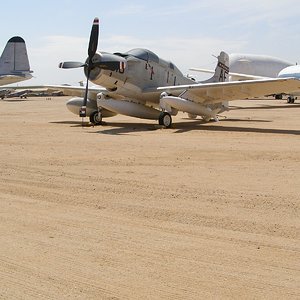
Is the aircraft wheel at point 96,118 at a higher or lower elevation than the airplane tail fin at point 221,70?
lower

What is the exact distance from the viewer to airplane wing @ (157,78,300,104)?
1756cm

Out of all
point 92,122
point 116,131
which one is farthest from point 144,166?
point 92,122

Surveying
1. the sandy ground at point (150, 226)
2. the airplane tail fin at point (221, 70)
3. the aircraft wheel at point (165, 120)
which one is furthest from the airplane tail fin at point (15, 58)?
the sandy ground at point (150, 226)

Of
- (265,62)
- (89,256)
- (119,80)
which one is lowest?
(89,256)

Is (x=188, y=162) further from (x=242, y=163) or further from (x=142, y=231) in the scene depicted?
(x=142, y=231)

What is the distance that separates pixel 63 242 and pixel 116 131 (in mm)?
12115

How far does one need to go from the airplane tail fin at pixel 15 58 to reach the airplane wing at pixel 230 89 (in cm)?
4370

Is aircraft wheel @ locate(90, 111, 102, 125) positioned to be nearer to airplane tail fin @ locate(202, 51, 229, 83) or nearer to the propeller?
the propeller

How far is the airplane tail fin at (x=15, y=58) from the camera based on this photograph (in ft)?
195

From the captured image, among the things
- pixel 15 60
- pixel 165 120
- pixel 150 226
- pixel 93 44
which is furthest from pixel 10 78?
pixel 150 226

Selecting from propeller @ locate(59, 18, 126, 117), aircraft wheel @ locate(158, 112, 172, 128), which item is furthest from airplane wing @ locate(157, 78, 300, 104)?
propeller @ locate(59, 18, 126, 117)

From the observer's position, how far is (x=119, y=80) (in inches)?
727

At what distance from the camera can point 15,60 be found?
5994 centimetres

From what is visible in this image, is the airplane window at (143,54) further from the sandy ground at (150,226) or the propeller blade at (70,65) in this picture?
the sandy ground at (150,226)
